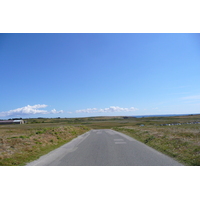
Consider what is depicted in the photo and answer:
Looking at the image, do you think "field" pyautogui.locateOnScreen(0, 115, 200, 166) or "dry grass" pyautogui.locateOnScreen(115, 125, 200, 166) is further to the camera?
"field" pyautogui.locateOnScreen(0, 115, 200, 166)

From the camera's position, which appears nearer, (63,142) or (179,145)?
(179,145)

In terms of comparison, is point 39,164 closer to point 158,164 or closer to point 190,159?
point 158,164

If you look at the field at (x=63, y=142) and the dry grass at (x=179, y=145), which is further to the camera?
the field at (x=63, y=142)

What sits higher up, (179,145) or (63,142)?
(179,145)

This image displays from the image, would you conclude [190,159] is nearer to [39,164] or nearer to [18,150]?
[39,164]
